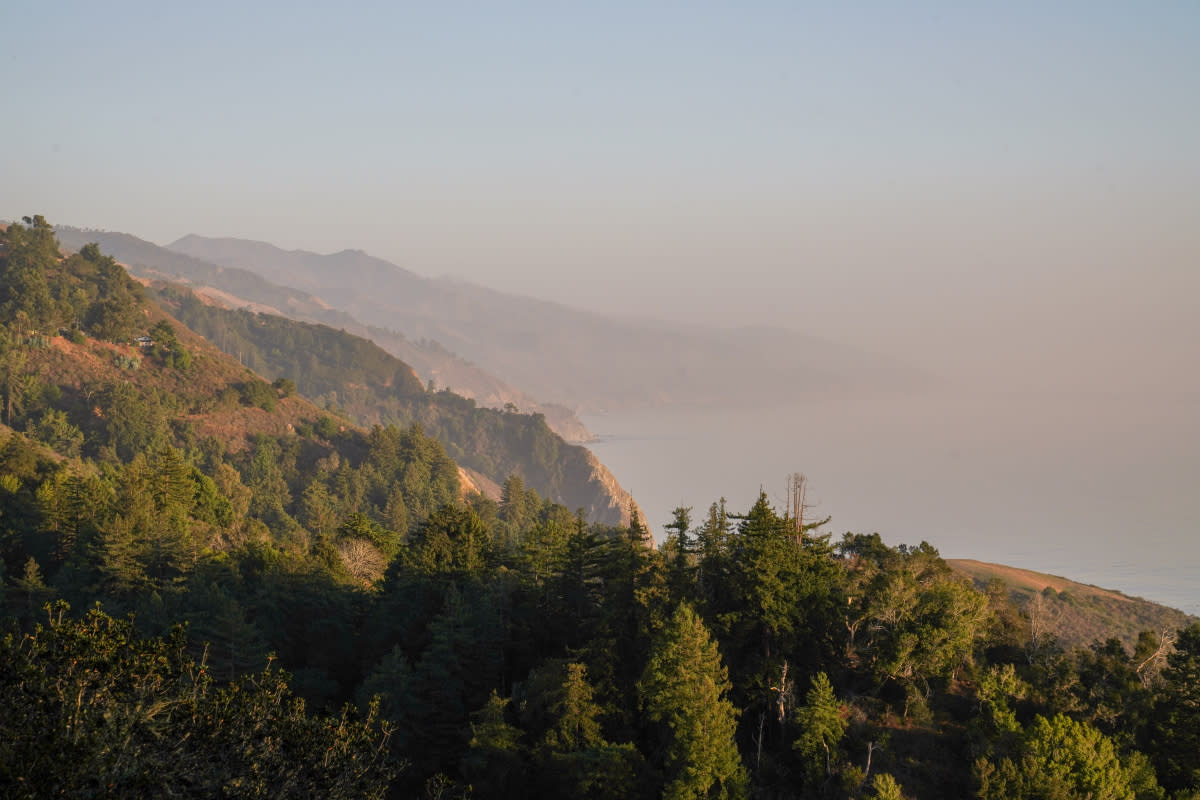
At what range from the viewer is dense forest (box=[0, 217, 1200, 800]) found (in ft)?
45.3

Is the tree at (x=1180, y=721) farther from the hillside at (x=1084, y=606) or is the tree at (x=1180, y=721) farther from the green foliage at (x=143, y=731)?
the hillside at (x=1084, y=606)

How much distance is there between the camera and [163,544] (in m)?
45.4

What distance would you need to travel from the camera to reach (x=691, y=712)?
2581 cm

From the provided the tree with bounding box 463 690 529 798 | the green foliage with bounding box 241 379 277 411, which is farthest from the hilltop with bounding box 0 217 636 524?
the tree with bounding box 463 690 529 798

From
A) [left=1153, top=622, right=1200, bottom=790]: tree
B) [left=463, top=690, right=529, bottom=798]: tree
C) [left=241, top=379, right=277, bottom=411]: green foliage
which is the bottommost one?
[left=463, top=690, right=529, bottom=798]: tree

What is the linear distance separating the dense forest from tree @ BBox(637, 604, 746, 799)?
3.5 inches

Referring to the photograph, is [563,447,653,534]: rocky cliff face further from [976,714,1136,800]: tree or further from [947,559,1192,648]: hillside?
[976,714,1136,800]: tree

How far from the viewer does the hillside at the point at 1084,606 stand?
63.1 m

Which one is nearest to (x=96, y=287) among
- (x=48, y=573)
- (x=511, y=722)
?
(x=48, y=573)

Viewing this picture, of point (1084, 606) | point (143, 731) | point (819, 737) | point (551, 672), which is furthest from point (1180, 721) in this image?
point (1084, 606)

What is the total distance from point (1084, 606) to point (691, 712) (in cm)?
6030

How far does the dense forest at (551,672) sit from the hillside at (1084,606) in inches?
1225

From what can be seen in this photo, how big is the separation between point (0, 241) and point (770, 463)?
149911 mm

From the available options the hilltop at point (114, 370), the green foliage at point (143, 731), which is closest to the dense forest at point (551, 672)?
the green foliage at point (143, 731)
